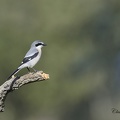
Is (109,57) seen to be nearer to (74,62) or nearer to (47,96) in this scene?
(74,62)

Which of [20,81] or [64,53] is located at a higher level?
[64,53]

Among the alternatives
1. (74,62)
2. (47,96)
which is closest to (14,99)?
(47,96)

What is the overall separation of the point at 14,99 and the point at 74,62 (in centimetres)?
354

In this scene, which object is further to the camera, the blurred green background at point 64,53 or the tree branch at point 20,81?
the blurred green background at point 64,53

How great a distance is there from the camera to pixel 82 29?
31.9 m

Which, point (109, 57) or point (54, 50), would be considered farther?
point (109, 57)

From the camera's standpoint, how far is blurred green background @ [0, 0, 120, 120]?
93.4 feet

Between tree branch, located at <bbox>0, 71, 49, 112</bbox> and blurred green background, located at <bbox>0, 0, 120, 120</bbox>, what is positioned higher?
blurred green background, located at <bbox>0, 0, 120, 120</bbox>

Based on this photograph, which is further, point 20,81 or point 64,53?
point 64,53

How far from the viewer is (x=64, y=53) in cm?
3047

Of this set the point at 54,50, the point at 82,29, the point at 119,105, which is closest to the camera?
the point at 54,50

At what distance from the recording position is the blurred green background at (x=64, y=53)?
28.5m

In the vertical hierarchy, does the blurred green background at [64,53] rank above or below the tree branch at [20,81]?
above

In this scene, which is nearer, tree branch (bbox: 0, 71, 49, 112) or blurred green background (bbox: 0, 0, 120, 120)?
tree branch (bbox: 0, 71, 49, 112)
